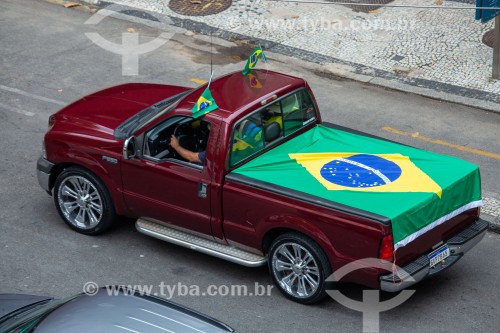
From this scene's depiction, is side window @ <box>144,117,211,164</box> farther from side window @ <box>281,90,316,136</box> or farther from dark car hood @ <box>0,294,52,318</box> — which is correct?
dark car hood @ <box>0,294,52,318</box>

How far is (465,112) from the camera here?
1405 cm

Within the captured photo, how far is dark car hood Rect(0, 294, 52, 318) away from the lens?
7.73 meters

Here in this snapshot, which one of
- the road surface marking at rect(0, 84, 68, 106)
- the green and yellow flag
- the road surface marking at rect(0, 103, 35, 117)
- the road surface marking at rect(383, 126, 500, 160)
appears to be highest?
the green and yellow flag

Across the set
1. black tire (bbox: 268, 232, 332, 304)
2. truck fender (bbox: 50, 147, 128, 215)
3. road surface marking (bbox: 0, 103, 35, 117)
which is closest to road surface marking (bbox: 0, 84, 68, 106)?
road surface marking (bbox: 0, 103, 35, 117)

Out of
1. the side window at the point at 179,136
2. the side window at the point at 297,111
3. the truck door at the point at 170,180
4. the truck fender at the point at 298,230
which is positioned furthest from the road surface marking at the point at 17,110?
the truck fender at the point at 298,230

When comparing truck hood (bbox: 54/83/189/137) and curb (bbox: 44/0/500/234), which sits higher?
truck hood (bbox: 54/83/189/137)

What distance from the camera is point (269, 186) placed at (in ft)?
30.8

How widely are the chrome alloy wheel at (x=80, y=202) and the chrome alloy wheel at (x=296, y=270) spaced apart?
228 cm

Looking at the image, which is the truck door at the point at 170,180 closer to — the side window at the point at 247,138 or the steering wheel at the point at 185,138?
the steering wheel at the point at 185,138

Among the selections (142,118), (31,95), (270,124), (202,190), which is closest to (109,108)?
(142,118)

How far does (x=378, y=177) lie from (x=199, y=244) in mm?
1997

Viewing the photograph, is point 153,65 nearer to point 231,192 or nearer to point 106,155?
point 106,155

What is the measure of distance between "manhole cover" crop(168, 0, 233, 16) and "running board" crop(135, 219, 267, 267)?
7.71m

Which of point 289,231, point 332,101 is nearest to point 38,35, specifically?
point 332,101
